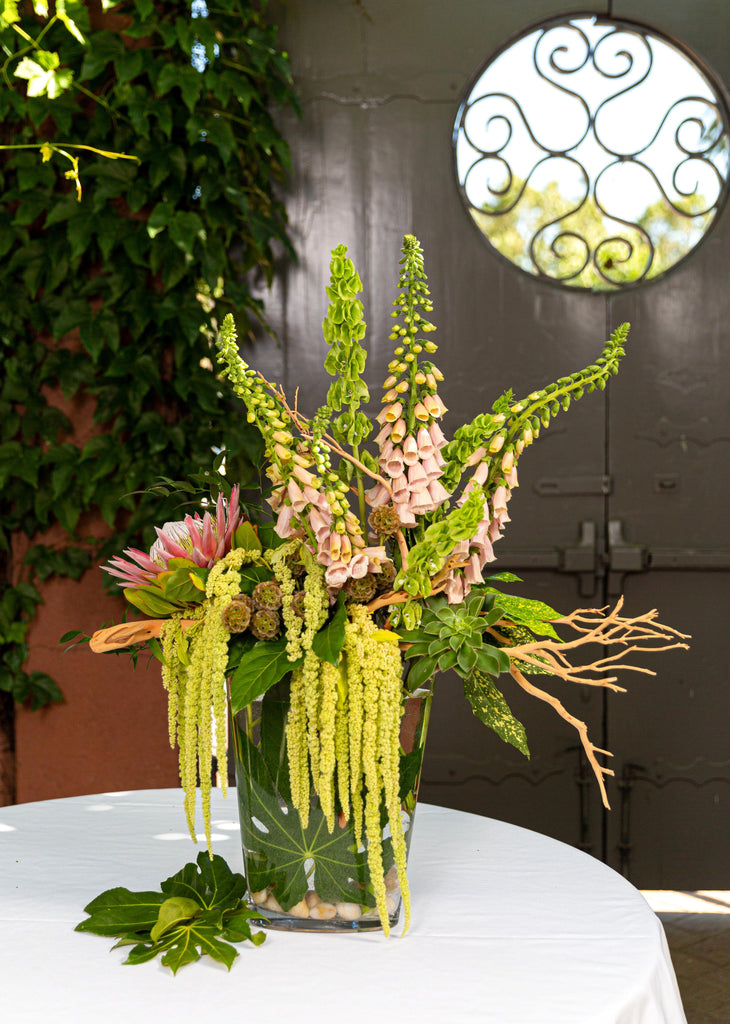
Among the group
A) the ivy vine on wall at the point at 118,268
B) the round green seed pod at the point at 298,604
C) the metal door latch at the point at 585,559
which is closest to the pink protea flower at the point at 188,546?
the round green seed pod at the point at 298,604

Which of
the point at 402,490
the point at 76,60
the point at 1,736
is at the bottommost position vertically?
the point at 1,736

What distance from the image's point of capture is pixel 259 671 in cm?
92

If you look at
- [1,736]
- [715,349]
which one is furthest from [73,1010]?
[715,349]

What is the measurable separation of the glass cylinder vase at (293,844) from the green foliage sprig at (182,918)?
36 mm

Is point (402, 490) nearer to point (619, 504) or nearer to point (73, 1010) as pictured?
point (73, 1010)

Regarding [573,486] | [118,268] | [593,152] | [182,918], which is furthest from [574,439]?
[182,918]

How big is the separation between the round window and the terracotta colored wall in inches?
62.7

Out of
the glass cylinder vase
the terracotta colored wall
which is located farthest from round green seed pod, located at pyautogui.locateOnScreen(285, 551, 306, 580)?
the terracotta colored wall

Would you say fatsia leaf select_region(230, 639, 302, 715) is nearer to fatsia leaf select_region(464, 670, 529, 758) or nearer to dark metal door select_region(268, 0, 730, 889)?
fatsia leaf select_region(464, 670, 529, 758)

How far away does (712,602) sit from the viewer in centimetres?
275

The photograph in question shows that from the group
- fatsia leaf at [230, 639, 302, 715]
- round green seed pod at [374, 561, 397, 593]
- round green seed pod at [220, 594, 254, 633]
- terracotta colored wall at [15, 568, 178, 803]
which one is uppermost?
round green seed pod at [374, 561, 397, 593]

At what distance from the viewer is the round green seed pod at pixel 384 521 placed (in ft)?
3.15

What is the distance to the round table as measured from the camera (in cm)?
82

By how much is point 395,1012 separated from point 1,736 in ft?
7.03
